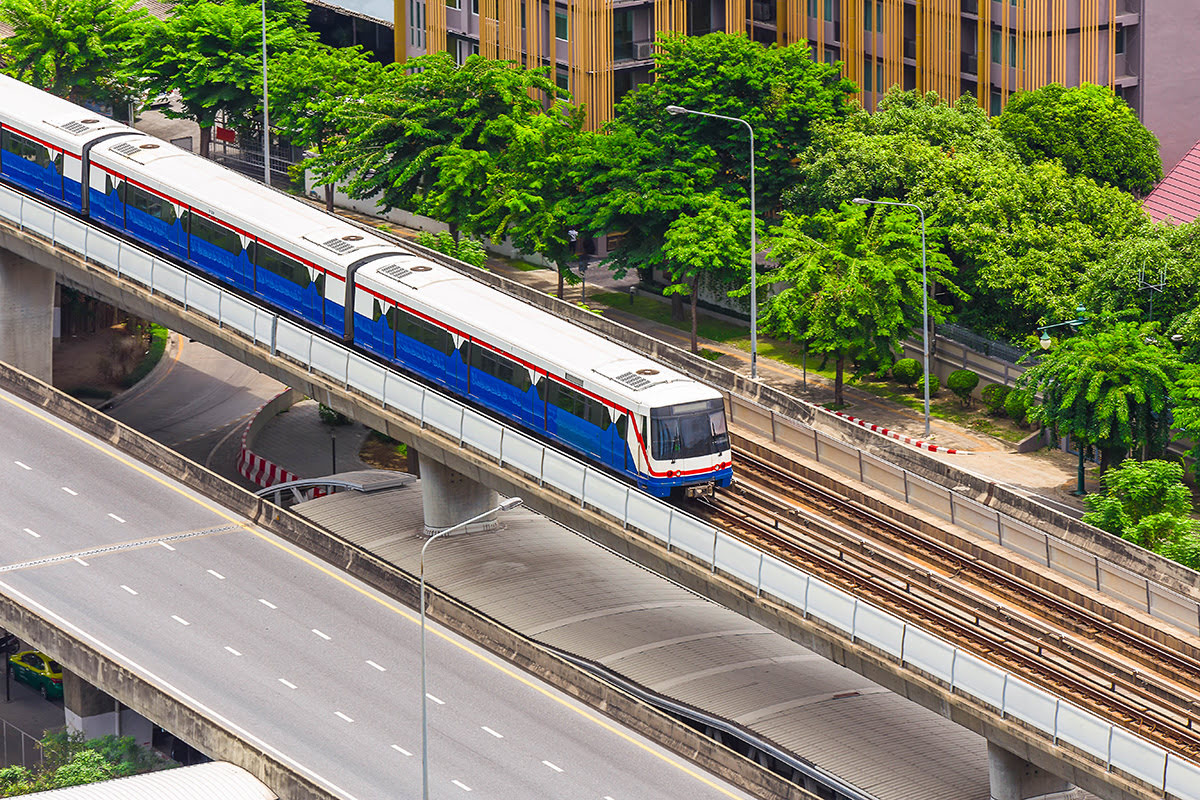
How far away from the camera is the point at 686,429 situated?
51281 millimetres

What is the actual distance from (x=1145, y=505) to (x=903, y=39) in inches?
1546

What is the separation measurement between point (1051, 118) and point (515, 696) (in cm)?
4645

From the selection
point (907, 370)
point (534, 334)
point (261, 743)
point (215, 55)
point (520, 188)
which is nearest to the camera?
point (261, 743)

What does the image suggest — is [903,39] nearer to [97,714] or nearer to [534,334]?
[534,334]

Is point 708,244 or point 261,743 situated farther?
point 708,244

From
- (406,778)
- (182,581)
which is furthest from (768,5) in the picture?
(406,778)

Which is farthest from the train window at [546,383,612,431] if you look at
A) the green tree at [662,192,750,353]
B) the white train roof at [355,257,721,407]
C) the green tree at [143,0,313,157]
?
the green tree at [143,0,313,157]

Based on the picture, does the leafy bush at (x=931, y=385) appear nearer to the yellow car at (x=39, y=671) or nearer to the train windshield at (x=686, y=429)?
the train windshield at (x=686, y=429)

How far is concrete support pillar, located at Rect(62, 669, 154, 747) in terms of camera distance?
5309 centimetres

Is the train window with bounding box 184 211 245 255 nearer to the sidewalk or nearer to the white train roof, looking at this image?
the white train roof

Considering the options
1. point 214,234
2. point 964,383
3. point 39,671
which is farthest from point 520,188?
point 39,671

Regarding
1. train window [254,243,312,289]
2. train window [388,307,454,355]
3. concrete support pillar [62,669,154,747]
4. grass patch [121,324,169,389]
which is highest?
train window [254,243,312,289]

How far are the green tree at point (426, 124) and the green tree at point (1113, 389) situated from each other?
2863 cm

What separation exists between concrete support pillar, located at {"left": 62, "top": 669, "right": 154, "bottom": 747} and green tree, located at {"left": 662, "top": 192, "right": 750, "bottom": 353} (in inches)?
1326
